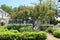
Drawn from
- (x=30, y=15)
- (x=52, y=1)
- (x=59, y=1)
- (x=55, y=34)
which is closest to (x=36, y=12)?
(x=30, y=15)

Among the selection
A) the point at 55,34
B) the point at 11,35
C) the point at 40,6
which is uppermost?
the point at 40,6

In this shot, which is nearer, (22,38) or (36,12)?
(22,38)

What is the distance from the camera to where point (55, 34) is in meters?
21.4

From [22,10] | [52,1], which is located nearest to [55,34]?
[22,10]

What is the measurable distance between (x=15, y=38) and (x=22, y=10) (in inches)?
455

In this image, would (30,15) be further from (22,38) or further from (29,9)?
(22,38)

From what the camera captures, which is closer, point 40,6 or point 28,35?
point 28,35

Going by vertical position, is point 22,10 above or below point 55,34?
above

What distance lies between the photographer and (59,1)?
71438mm

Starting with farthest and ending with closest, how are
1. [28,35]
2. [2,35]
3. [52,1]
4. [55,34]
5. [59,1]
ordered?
[59,1] < [52,1] < [55,34] < [28,35] < [2,35]

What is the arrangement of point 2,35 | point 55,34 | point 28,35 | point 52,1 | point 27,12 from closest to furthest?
point 2,35 → point 28,35 → point 55,34 → point 27,12 → point 52,1

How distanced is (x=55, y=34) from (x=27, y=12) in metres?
Answer: 5.67

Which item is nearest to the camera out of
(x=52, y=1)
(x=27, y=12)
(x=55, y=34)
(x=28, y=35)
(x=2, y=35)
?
(x=2, y=35)

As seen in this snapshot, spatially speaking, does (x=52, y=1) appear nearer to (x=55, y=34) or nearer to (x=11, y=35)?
(x=55, y=34)
